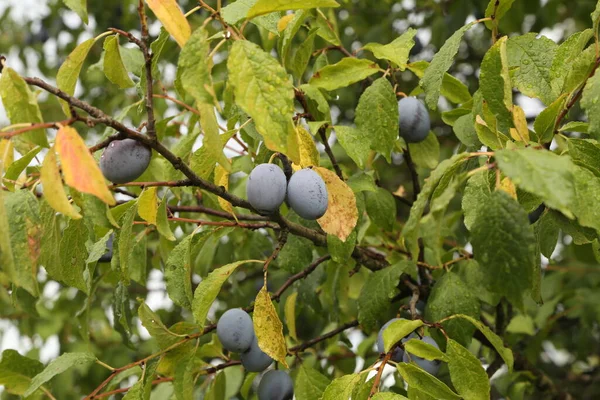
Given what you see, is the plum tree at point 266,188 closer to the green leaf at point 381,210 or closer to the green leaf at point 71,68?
the green leaf at point 71,68

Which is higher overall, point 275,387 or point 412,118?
point 412,118

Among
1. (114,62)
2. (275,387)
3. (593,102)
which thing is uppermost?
(114,62)

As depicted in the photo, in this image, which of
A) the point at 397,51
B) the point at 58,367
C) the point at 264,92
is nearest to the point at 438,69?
the point at 397,51

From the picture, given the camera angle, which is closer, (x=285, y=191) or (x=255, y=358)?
(x=285, y=191)

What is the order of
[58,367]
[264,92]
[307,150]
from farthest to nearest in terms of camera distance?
[58,367] → [307,150] → [264,92]

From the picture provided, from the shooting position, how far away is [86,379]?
112 inches

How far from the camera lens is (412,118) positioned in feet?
4.75

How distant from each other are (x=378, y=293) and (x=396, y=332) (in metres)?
0.32

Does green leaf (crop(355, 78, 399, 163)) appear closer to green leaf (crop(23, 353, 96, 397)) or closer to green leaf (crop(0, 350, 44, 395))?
green leaf (crop(23, 353, 96, 397))

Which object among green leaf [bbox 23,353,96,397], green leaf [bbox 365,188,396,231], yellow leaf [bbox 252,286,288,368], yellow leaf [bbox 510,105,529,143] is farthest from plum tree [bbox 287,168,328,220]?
green leaf [bbox 23,353,96,397]

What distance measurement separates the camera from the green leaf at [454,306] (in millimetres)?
1277

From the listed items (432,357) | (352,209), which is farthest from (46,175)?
(432,357)

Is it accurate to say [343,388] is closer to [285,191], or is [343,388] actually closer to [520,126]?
[285,191]

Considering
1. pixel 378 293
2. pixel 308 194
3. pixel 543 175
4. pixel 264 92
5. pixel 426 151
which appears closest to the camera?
pixel 543 175
